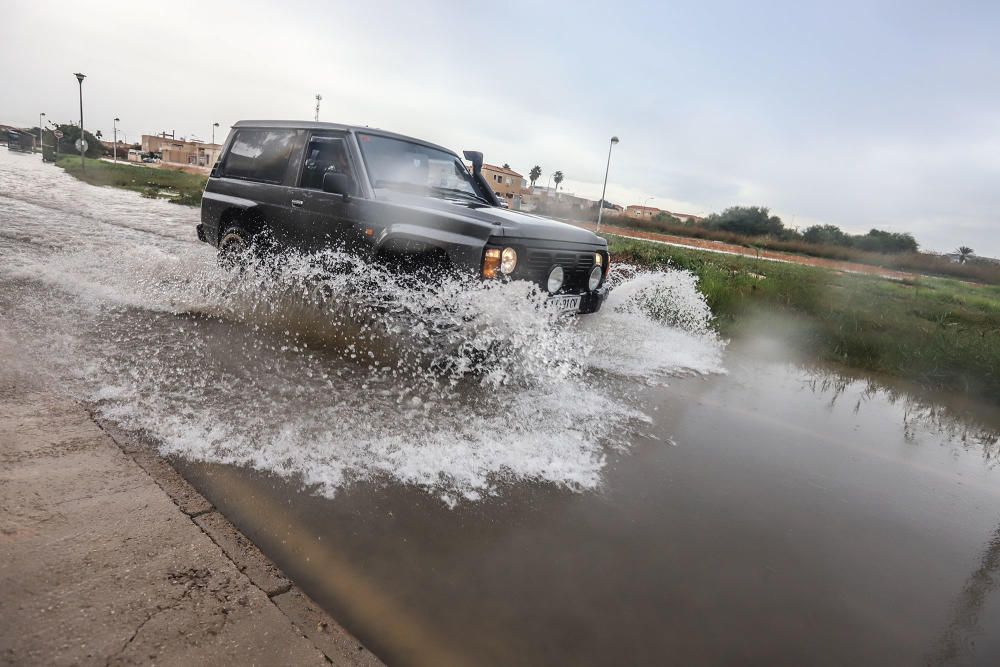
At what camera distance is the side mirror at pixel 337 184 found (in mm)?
4457

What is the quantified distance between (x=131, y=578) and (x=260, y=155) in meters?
4.93

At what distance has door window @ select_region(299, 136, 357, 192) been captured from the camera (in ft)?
15.7

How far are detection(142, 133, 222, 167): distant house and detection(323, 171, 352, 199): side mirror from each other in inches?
3586

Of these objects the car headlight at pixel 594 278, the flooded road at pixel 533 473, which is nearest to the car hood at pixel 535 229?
the car headlight at pixel 594 278

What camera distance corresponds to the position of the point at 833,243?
43.8 meters

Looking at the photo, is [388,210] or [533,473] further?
[388,210]

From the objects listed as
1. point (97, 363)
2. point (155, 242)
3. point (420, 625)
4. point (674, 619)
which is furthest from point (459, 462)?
point (155, 242)

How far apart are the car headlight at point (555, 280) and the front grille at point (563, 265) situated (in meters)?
0.04

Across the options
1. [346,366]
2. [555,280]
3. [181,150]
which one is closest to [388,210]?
[346,366]

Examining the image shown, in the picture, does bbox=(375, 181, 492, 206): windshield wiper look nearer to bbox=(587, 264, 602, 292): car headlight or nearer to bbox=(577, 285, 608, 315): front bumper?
bbox=(587, 264, 602, 292): car headlight

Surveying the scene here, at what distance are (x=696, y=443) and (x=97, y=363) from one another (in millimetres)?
4155

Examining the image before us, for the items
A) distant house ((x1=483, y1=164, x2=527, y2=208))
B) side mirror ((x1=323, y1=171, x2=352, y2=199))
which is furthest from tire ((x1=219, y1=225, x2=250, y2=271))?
distant house ((x1=483, y1=164, x2=527, y2=208))

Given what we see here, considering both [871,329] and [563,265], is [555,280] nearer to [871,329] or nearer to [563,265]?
[563,265]

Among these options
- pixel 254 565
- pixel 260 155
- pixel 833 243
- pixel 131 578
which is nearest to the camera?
pixel 131 578
